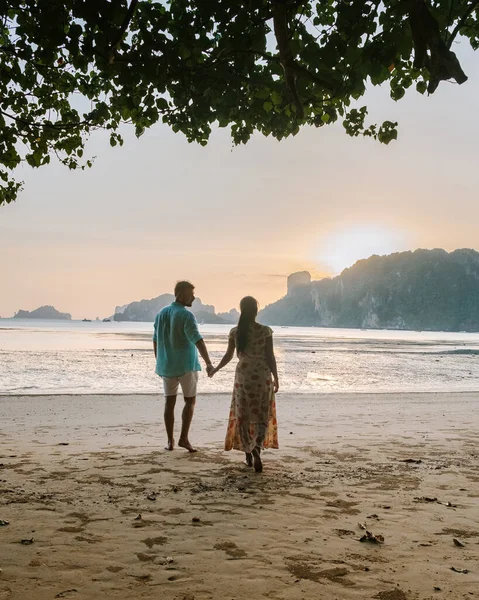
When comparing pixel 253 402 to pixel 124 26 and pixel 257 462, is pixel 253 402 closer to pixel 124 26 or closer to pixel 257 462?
pixel 257 462

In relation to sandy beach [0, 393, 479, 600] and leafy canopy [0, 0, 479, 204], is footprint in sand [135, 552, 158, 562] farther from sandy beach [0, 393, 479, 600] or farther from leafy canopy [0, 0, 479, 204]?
leafy canopy [0, 0, 479, 204]

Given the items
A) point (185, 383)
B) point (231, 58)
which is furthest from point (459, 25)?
point (185, 383)

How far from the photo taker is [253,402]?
6434 mm

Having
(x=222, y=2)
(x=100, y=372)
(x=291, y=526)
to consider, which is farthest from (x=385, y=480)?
(x=100, y=372)

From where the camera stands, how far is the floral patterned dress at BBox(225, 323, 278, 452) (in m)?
6.39

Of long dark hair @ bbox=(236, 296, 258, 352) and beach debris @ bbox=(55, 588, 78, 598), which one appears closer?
beach debris @ bbox=(55, 588, 78, 598)

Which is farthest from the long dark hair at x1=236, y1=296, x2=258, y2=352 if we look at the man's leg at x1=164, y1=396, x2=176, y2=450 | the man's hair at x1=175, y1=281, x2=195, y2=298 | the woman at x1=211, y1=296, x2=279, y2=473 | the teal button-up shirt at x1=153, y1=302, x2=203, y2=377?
the man's leg at x1=164, y1=396, x2=176, y2=450

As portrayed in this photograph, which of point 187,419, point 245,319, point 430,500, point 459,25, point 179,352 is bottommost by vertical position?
point 430,500

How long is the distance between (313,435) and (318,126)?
5.38 metres

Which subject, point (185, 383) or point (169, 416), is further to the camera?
point (169, 416)

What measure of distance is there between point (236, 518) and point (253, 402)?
6.50 feet

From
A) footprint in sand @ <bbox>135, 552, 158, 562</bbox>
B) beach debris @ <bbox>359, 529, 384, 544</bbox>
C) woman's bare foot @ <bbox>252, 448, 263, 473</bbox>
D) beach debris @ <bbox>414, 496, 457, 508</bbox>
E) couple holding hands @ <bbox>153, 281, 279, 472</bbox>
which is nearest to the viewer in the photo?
footprint in sand @ <bbox>135, 552, 158, 562</bbox>

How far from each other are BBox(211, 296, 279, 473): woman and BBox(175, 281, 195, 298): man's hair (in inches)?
43.2

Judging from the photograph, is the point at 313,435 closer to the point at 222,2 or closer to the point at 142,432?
the point at 142,432
